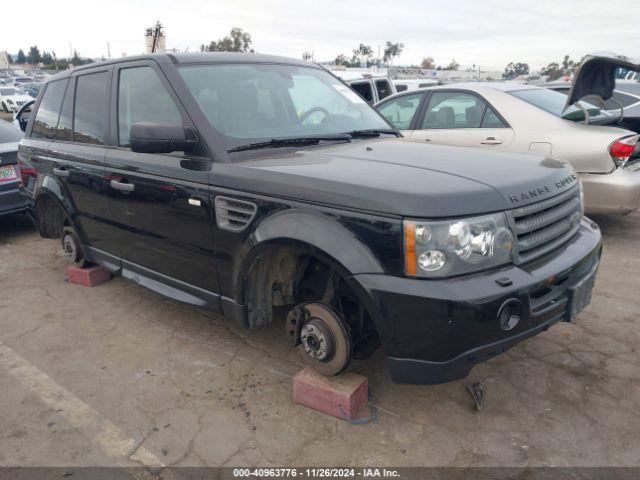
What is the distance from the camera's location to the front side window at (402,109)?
623 centimetres

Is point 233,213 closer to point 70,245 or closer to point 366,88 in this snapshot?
point 70,245

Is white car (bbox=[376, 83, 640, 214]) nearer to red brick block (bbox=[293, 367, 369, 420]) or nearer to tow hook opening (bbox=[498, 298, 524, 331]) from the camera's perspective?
tow hook opening (bbox=[498, 298, 524, 331])

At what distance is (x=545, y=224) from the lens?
2525 millimetres

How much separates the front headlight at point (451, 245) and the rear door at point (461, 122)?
320 cm

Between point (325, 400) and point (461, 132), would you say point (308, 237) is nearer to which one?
point (325, 400)

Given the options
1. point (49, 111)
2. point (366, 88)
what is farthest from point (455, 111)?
point (366, 88)

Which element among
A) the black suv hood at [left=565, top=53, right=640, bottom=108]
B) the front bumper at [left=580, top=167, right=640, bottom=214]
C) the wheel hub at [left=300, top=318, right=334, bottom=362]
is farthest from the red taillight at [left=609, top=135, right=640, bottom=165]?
the wheel hub at [left=300, top=318, right=334, bottom=362]

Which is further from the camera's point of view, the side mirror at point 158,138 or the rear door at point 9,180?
the rear door at point 9,180

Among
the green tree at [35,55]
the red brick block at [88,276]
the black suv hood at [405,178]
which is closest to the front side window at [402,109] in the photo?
the black suv hood at [405,178]

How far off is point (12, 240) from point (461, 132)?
5540mm

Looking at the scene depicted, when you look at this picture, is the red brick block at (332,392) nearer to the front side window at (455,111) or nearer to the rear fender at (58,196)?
the rear fender at (58,196)

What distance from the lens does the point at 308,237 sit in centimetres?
241

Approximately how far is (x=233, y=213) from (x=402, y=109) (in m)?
4.23

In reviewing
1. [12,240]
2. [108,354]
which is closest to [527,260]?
[108,354]
